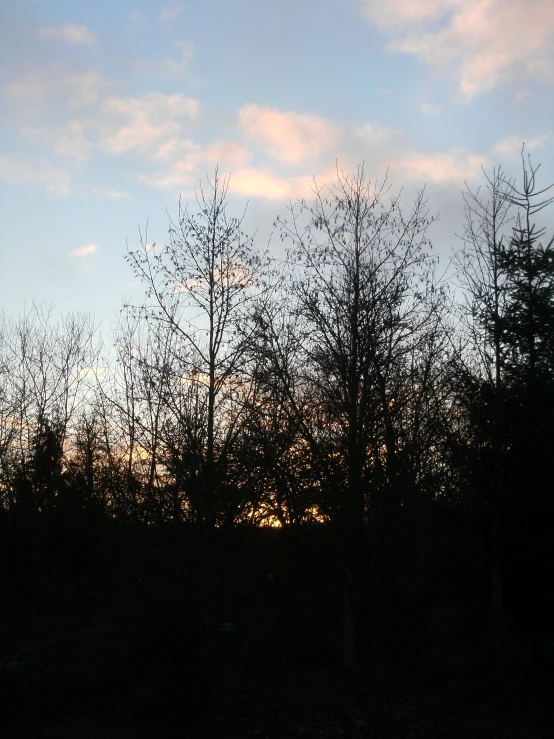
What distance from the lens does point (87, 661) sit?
13.4 m

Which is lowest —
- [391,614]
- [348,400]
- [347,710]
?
[347,710]

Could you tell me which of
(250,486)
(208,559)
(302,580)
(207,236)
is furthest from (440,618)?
(207,236)

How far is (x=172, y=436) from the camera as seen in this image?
13.1 metres

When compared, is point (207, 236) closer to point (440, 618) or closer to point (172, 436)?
point (172, 436)

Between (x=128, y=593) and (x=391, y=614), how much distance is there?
6.16 metres

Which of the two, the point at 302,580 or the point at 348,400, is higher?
the point at 348,400

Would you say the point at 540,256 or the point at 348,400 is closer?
the point at 348,400

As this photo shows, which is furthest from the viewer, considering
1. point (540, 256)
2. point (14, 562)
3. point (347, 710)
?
point (540, 256)

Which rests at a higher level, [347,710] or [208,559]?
[208,559]

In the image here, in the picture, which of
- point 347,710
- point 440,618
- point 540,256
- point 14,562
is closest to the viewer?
point 14,562

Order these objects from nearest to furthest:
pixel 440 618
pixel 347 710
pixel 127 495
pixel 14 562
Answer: pixel 14 562 → pixel 347 710 → pixel 127 495 → pixel 440 618

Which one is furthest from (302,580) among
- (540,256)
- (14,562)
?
(540,256)

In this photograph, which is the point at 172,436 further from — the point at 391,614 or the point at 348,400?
the point at 391,614

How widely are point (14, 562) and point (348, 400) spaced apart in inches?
287
